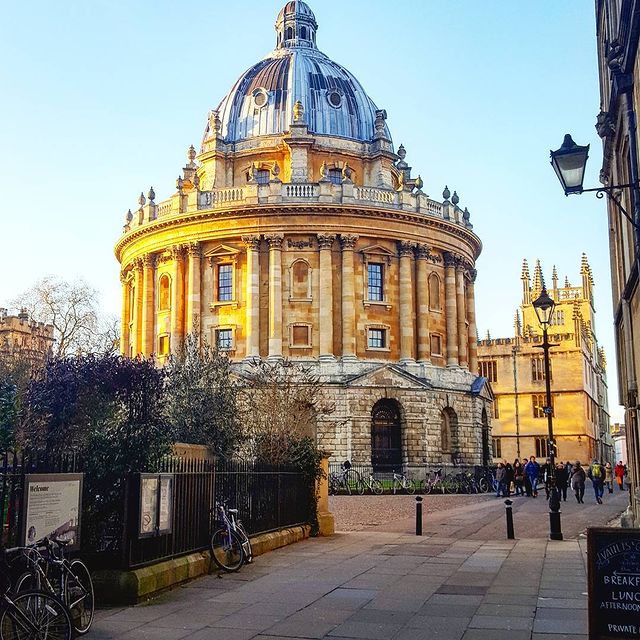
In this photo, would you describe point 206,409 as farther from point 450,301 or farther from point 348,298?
point 450,301

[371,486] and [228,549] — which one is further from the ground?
[228,549]

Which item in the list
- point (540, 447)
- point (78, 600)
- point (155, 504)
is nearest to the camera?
point (78, 600)

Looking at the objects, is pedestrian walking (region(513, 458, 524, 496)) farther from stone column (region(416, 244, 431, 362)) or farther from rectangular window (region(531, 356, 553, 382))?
rectangular window (region(531, 356, 553, 382))

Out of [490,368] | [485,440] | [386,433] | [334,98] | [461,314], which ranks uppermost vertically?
[334,98]

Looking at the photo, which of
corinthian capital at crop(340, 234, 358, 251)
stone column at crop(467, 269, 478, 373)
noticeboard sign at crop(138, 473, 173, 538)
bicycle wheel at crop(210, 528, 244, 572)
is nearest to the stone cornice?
corinthian capital at crop(340, 234, 358, 251)

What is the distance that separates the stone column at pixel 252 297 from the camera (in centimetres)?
5012

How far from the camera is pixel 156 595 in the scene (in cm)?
1127

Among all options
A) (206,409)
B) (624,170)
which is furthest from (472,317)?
(624,170)

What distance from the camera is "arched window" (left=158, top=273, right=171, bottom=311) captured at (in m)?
54.6

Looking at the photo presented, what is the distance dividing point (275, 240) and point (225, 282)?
433 cm

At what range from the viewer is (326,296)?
165ft

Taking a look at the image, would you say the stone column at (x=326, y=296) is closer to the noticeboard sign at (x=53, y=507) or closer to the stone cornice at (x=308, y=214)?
the stone cornice at (x=308, y=214)

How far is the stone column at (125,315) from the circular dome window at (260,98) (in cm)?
1476

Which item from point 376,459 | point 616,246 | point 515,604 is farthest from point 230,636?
point 376,459
